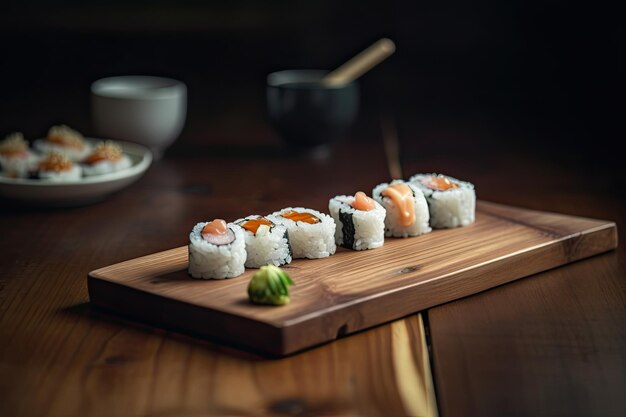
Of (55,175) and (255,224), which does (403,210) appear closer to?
(255,224)

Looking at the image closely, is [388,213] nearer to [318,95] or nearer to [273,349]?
[273,349]

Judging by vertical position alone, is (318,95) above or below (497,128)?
above

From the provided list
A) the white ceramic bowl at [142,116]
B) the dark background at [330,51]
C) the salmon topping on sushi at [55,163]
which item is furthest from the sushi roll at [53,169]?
the dark background at [330,51]

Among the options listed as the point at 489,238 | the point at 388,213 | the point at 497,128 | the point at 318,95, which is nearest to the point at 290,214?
the point at 388,213

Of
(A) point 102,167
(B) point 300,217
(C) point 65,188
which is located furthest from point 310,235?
(A) point 102,167

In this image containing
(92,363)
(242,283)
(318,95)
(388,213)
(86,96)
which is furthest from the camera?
(86,96)

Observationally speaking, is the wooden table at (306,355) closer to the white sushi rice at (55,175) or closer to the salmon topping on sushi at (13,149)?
the white sushi rice at (55,175)
